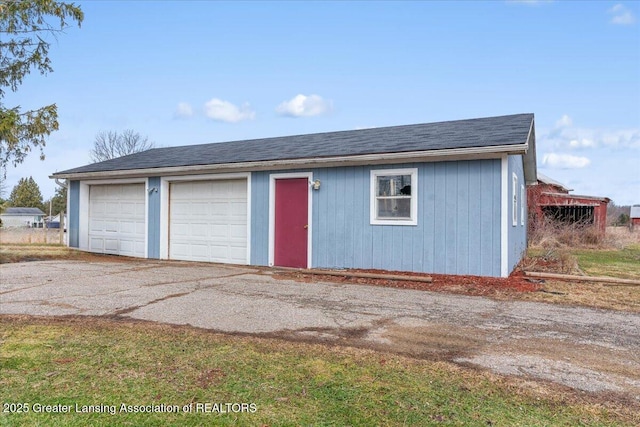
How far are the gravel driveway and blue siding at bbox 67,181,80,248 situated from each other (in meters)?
5.79

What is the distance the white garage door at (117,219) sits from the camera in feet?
41.8

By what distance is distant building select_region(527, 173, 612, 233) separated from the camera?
18641 millimetres

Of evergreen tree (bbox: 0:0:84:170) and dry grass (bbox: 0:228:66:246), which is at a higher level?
evergreen tree (bbox: 0:0:84:170)

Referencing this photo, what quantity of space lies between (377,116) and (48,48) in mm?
12958

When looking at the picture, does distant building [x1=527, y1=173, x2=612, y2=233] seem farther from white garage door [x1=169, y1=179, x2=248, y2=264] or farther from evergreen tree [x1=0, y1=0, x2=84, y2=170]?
evergreen tree [x1=0, y1=0, x2=84, y2=170]

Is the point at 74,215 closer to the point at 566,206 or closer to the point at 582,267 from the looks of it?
the point at 582,267

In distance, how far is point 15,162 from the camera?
37.8 feet

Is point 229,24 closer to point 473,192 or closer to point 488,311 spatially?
point 473,192

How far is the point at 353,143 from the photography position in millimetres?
10758

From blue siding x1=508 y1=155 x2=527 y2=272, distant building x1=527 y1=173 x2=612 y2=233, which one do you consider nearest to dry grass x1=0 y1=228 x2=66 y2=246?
blue siding x1=508 y1=155 x2=527 y2=272

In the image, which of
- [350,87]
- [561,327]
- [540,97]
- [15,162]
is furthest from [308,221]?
[540,97]

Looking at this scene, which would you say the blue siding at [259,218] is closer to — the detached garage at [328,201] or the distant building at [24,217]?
the detached garage at [328,201]

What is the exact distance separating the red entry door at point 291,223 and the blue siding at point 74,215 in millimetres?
7757

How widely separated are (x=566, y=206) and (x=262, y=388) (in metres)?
21.5
